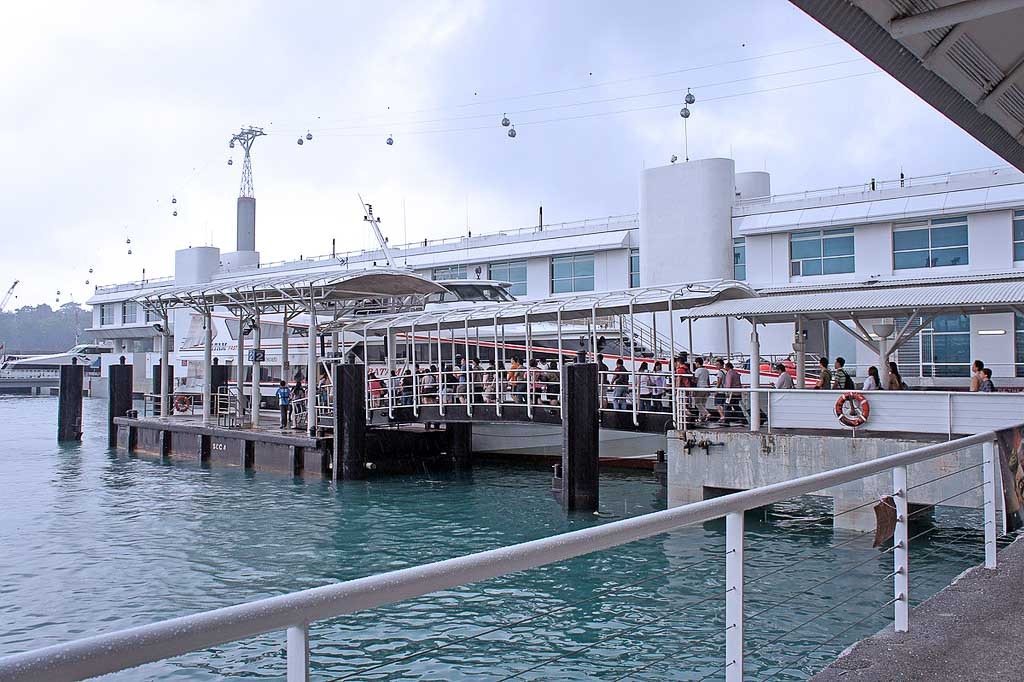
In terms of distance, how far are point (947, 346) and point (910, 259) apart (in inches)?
125

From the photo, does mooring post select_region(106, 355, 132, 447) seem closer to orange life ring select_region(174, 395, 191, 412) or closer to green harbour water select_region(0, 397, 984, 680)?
orange life ring select_region(174, 395, 191, 412)

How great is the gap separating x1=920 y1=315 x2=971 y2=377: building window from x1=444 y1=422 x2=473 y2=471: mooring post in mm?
15321

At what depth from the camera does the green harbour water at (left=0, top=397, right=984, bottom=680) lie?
9906 millimetres

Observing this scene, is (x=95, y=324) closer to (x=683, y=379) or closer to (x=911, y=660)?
(x=683, y=379)

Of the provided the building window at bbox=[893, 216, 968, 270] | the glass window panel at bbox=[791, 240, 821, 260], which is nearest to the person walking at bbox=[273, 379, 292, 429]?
the glass window panel at bbox=[791, 240, 821, 260]

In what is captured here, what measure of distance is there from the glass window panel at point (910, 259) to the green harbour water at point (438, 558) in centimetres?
1406

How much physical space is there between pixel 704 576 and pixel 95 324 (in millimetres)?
77875

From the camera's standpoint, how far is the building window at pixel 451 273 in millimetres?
44500

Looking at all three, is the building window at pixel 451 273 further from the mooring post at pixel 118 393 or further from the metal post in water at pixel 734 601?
the metal post in water at pixel 734 601

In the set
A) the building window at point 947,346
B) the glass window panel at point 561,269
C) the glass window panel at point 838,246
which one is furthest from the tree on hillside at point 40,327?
the building window at point 947,346

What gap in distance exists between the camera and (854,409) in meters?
16.3

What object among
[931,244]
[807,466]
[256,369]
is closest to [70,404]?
[256,369]

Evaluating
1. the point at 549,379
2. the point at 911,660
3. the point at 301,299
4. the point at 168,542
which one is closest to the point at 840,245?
the point at 549,379

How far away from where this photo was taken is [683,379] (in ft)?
66.5
